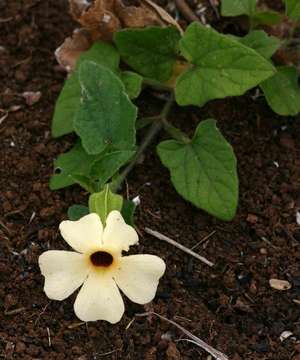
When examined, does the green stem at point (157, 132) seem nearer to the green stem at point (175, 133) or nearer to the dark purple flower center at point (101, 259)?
the green stem at point (175, 133)

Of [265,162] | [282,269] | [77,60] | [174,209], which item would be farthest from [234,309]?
[77,60]

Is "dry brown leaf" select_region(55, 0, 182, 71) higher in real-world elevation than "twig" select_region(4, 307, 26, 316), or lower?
higher

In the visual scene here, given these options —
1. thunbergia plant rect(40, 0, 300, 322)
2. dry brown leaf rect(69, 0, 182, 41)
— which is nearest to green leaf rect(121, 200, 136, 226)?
thunbergia plant rect(40, 0, 300, 322)

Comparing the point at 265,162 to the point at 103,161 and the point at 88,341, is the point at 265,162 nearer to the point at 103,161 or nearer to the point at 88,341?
the point at 103,161

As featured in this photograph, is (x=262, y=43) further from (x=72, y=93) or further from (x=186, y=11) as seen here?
(x=72, y=93)

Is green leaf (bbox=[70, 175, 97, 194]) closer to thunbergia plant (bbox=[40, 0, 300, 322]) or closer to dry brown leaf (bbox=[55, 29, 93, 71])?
thunbergia plant (bbox=[40, 0, 300, 322])

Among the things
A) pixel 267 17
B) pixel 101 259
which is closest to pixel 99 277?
pixel 101 259
